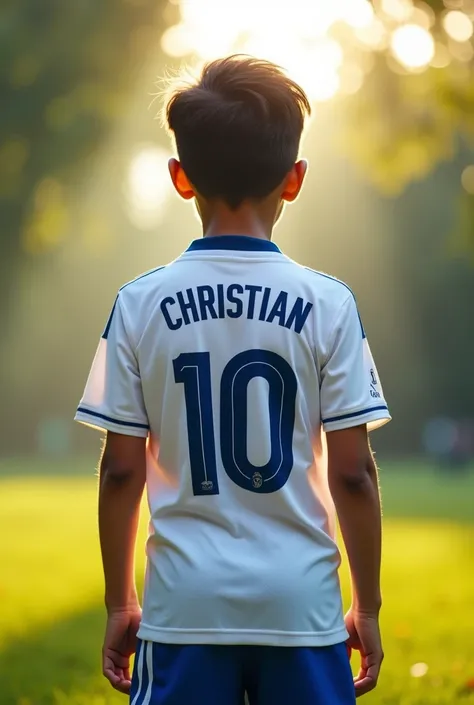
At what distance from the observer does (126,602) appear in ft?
8.53

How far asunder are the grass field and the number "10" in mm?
2650

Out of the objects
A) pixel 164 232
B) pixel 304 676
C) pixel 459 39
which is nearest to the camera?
pixel 304 676

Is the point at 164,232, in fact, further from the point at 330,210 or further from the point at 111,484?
the point at 111,484

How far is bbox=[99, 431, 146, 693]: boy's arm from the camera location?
2.56m

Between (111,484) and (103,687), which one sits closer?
(111,484)

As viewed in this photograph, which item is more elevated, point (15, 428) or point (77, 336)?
point (77, 336)

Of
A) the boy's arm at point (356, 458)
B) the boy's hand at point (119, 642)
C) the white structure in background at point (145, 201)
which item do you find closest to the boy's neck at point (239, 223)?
the boy's arm at point (356, 458)

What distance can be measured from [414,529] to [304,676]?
1185 cm

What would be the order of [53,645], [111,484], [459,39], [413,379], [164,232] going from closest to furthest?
1. [111,484]
2. [53,645]
3. [459,39]
4. [413,379]
5. [164,232]

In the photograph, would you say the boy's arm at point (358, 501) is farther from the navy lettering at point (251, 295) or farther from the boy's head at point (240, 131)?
the boy's head at point (240, 131)

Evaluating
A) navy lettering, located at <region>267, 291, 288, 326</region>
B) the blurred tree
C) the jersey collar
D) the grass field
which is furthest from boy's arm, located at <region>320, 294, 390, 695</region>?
the blurred tree

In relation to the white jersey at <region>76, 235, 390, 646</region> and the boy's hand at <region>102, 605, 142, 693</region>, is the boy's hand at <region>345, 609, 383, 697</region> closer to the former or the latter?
the white jersey at <region>76, 235, 390, 646</region>

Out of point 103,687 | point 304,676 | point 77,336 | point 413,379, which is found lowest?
point 103,687

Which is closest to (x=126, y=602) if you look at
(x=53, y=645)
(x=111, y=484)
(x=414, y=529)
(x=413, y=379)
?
(x=111, y=484)
